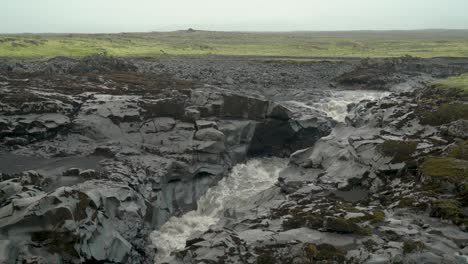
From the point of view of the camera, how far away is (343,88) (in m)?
72.2

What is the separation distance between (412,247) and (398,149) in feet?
45.5

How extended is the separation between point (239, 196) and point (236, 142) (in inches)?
380

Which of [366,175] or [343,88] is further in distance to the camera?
[343,88]

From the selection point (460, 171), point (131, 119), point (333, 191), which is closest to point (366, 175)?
point (333, 191)

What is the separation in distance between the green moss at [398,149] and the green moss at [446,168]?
2.10 meters

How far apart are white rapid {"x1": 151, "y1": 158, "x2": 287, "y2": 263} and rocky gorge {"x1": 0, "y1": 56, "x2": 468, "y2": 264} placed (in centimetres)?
18

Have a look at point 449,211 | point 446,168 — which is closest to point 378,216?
point 449,211

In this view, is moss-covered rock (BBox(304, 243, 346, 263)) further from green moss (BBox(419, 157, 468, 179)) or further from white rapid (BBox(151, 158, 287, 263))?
green moss (BBox(419, 157, 468, 179))

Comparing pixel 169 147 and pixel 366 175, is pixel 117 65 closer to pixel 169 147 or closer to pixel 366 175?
pixel 169 147

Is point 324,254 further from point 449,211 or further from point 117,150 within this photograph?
point 117,150

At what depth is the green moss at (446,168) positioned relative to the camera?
26.8 m

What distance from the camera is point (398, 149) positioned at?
33125 millimetres

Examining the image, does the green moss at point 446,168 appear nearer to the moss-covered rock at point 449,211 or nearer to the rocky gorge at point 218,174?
the rocky gorge at point 218,174

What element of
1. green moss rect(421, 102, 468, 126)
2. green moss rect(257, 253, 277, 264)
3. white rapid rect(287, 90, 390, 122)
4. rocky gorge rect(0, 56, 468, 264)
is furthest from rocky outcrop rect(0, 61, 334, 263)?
green moss rect(421, 102, 468, 126)
